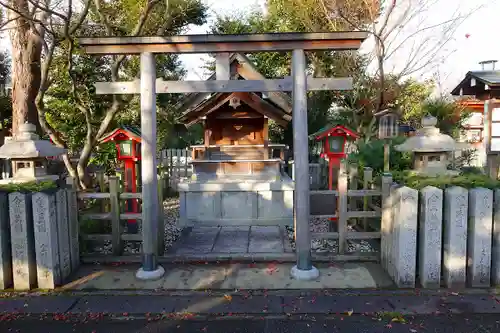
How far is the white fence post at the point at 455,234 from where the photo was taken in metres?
4.28

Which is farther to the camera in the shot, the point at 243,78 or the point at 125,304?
the point at 243,78

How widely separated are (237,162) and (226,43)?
504 cm

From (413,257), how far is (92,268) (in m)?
4.56

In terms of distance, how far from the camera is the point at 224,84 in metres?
4.89

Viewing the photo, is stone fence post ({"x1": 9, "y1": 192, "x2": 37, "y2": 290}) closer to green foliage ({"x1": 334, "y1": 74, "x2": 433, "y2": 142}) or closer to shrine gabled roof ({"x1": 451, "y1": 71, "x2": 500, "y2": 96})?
green foliage ({"x1": 334, "y1": 74, "x2": 433, "y2": 142})

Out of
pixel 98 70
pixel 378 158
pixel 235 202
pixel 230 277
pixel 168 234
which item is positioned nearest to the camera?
pixel 230 277

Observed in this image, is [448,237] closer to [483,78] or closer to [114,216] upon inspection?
[114,216]

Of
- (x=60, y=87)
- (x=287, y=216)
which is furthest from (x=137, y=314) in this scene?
(x=60, y=87)

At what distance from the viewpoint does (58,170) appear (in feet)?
32.4

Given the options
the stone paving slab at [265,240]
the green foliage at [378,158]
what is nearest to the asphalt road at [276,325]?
the stone paving slab at [265,240]

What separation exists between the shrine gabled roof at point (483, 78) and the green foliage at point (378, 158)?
6.65 metres

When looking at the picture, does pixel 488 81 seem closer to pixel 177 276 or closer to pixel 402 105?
pixel 402 105

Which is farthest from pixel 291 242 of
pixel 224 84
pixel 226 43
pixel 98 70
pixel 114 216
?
pixel 98 70

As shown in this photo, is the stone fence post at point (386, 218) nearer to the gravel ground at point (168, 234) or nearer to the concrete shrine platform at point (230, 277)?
the concrete shrine platform at point (230, 277)
